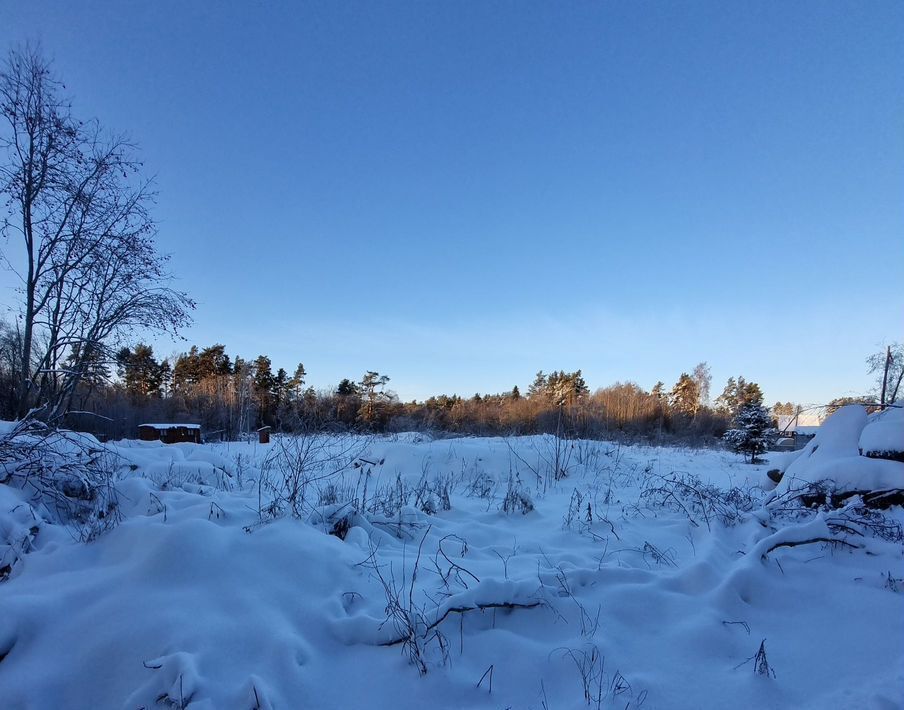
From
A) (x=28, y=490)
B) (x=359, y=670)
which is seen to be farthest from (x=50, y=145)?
(x=359, y=670)

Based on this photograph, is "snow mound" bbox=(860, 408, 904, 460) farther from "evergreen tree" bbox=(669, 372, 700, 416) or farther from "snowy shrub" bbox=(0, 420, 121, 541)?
"evergreen tree" bbox=(669, 372, 700, 416)

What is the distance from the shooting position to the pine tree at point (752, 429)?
1833 cm

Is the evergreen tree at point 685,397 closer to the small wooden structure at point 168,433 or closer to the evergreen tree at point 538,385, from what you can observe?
the evergreen tree at point 538,385

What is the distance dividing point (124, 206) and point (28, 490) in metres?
9.03

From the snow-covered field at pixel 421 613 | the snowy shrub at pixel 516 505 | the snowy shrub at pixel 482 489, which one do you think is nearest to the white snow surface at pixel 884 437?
the snow-covered field at pixel 421 613

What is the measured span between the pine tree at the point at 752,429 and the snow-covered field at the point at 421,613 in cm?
1773

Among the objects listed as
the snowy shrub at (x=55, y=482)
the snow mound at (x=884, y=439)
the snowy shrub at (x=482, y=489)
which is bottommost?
the snowy shrub at (x=482, y=489)

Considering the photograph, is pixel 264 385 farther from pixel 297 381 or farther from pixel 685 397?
pixel 685 397

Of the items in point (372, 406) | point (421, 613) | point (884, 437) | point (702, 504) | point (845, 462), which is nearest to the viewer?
point (421, 613)

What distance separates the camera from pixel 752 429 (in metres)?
18.4

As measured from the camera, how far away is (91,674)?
1.60 metres

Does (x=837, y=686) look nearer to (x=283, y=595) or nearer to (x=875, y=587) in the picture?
(x=875, y=587)

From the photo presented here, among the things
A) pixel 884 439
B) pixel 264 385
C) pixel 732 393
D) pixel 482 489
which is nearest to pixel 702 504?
pixel 884 439

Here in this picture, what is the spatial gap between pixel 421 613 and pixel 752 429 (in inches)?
827
